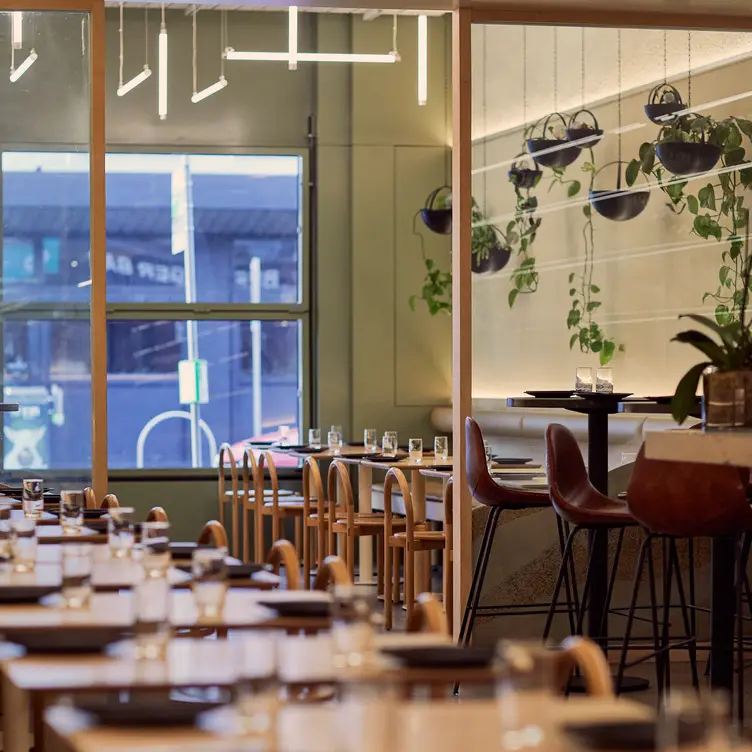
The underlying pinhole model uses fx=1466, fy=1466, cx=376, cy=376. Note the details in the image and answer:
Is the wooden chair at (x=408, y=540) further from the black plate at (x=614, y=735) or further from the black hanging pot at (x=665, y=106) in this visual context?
the black plate at (x=614, y=735)

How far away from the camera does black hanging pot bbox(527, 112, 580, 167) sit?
7004mm

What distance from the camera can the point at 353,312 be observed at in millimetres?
11016

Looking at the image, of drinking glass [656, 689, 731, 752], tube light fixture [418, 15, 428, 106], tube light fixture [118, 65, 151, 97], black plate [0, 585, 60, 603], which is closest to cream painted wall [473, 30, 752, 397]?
tube light fixture [418, 15, 428, 106]

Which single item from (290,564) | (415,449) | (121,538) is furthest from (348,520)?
(290,564)

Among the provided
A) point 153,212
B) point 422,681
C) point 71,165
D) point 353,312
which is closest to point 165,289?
point 153,212

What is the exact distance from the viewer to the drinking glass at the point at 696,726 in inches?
56.1

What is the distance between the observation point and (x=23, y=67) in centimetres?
640

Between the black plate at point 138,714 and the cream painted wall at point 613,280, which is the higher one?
the cream painted wall at point 613,280

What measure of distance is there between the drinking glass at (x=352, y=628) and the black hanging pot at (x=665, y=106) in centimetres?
503

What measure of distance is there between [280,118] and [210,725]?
946 cm

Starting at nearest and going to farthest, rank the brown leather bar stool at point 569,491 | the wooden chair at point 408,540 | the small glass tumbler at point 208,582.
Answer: the small glass tumbler at point 208,582 → the brown leather bar stool at point 569,491 → the wooden chair at point 408,540

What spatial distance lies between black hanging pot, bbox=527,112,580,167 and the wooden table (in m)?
5.18

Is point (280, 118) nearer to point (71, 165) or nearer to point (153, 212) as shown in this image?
point (153, 212)

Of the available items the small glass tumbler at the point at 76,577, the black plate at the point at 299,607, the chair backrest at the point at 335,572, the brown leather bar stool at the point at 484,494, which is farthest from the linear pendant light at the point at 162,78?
the black plate at the point at 299,607
